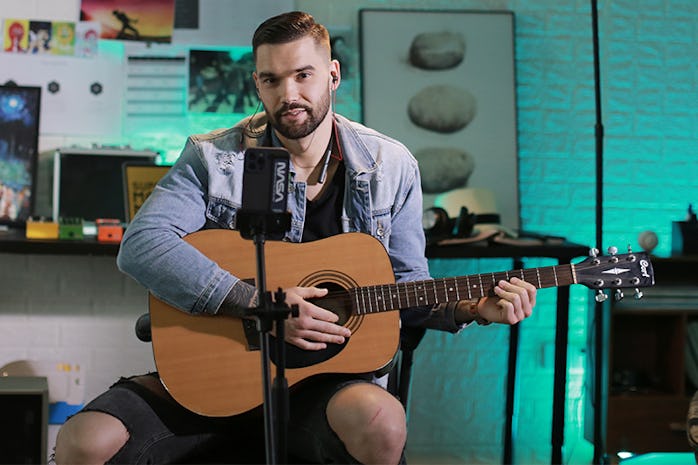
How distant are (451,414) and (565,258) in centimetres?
97

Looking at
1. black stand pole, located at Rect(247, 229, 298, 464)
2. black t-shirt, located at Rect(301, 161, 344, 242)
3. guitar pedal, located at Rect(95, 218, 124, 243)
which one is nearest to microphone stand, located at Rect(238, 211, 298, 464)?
black stand pole, located at Rect(247, 229, 298, 464)

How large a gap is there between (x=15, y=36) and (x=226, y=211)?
1780 mm

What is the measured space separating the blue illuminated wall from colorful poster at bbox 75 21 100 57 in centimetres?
134

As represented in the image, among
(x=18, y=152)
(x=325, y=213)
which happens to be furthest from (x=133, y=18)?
(x=325, y=213)

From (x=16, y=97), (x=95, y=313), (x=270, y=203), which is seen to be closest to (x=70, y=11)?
(x=16, y=97)

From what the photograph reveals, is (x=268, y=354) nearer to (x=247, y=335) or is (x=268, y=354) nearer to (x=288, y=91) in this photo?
(x=247, y=335)

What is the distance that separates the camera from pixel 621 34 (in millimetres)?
3854

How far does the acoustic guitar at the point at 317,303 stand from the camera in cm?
204

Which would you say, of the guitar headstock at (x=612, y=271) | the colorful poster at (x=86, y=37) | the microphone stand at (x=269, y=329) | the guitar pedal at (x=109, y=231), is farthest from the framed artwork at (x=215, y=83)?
the microphone stand at (x=269, y=329)

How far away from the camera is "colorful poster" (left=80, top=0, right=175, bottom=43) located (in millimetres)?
3635

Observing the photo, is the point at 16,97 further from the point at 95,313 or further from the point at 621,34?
the point at 621,34

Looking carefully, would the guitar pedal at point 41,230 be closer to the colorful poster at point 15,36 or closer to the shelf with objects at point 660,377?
the colorful poster at point 15,36

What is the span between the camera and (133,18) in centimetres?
365

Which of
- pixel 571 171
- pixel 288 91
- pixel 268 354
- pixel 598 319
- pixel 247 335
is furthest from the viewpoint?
pixel 571 171
